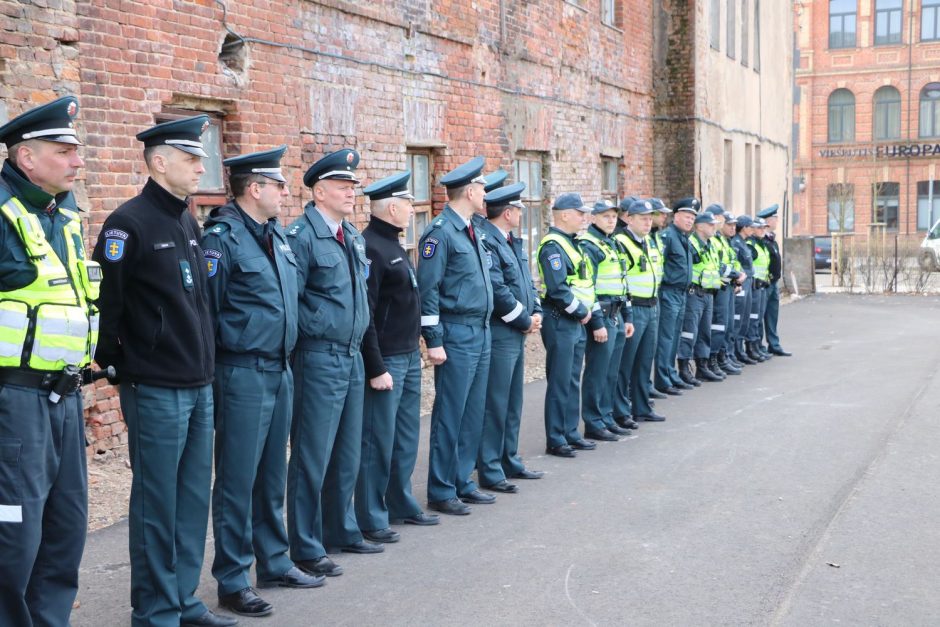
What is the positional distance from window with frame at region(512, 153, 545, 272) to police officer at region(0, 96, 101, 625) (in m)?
11.2

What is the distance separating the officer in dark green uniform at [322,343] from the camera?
572cm

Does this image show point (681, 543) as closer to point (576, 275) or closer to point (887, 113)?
point (576, 275)

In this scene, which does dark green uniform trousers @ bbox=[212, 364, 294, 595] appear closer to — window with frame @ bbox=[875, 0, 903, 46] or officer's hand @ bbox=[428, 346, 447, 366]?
officer's hand @ bbox=[428, 346, 447, 366]

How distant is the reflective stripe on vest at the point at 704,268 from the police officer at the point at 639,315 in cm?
205

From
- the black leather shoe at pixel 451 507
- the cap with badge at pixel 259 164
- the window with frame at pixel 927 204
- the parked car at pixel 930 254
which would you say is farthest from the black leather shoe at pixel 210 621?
the window with frame at pixel 927 204

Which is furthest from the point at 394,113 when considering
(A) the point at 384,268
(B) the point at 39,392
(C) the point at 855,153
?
(C) the point at 855,153

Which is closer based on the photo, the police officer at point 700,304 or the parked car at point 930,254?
the police officer at point 700,304

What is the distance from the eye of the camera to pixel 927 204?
160ft

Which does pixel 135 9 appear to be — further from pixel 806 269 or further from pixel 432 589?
pixel 806 269

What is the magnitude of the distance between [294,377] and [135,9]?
3.89 m

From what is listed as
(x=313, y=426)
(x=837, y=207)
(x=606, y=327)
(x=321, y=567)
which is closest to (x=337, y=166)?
(x=313, y=426)

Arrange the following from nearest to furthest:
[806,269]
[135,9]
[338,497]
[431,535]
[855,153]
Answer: [338,497]
[431,535]
[135,9]
[806,269]
[855,153]

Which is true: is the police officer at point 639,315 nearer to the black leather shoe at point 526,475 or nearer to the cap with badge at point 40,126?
the black leather shoe at point 526,475

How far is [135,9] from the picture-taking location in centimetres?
828
